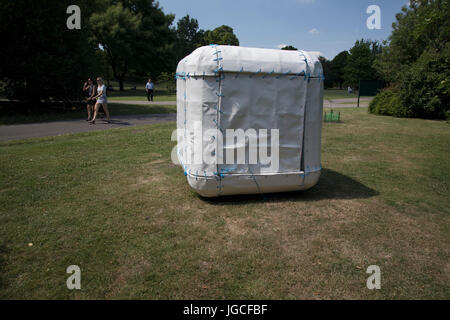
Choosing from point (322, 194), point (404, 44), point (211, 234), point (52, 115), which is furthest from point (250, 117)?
point (404, 44)

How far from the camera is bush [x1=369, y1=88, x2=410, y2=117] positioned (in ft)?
62.4

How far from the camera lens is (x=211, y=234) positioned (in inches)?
164

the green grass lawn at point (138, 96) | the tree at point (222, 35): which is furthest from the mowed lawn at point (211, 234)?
the tree at point (222, 35)

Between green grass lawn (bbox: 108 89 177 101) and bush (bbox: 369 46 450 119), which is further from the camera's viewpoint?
green grass lawn (bbox: 108 89 177 101)

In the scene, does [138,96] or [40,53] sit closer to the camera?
[40,53]

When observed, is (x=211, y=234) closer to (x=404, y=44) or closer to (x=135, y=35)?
(x=404, y=44)

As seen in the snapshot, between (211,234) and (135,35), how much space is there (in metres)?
45.1

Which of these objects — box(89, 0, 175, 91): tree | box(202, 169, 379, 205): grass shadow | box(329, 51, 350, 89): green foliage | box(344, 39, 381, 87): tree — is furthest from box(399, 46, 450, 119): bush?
box(329, 51, 350, 89): green foliage

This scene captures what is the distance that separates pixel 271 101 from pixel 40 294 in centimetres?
409

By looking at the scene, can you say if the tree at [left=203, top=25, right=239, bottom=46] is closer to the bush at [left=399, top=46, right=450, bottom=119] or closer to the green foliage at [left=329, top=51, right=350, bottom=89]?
the green foliage at [left=329, top=51, right=350, bottom=89]

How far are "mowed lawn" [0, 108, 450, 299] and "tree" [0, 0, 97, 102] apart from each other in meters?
9.96

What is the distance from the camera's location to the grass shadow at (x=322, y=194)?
5.39 m

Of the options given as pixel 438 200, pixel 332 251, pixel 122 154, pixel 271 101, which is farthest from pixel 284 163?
pixel 122 154

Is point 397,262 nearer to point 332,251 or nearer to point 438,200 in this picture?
point 332,251
